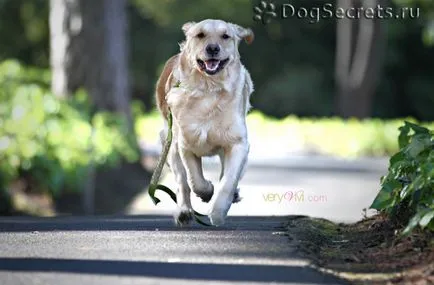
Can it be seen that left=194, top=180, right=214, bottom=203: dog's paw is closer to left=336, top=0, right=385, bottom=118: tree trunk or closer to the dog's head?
the dog's head

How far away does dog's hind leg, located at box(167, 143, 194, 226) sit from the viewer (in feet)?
33.7

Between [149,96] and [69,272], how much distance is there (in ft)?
161

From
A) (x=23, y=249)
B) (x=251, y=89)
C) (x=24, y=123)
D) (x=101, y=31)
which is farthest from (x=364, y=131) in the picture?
(x=23, y=249)

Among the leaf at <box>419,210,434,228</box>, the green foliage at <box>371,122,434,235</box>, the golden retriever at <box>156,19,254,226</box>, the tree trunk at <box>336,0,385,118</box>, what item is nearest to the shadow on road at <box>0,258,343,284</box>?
the leaf at <box>419,210,434,228</box>

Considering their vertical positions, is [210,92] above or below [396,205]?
above

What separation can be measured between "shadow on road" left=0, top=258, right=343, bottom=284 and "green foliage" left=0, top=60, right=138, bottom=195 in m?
7.47

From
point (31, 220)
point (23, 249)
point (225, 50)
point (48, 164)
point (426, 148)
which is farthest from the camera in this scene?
point (48, 164)

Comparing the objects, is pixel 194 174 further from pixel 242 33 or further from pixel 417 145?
pixel 417 145

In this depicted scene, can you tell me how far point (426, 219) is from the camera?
804 centimetres

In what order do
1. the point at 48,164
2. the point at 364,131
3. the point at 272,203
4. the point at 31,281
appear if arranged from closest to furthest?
the point at 31,281 → the point at 48,164 → the point at 272,203 → the point at 364,131

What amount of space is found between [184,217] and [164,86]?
1767 mm

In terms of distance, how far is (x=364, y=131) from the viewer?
31141 mm

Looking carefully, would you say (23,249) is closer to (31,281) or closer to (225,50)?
(31,281)

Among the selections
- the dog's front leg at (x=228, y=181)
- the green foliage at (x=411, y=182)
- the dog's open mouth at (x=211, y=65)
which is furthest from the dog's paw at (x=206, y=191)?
the green foliage at (x=411, y=182)
